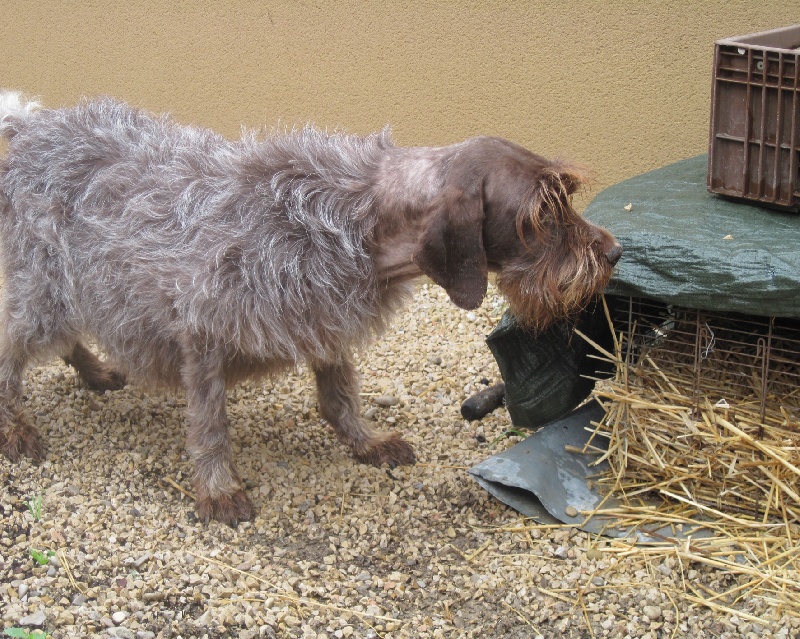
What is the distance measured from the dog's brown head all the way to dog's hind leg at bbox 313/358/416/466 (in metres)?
1.26

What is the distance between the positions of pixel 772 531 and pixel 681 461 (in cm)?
47

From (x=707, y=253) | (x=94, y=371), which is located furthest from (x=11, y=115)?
(x=707, y=253)

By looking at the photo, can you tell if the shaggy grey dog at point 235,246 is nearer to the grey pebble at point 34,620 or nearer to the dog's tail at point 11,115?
the dog's tail at point 11,115

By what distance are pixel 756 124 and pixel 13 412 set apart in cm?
384

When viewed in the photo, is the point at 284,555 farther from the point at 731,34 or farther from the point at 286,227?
the point at 731,34

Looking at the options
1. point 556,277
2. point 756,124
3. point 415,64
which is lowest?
point 556,277

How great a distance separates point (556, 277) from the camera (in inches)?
151

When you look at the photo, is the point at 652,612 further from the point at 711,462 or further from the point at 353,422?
the point at 353,422

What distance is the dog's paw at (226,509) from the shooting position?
4359 mm

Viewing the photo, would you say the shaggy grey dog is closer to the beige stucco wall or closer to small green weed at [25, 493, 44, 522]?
small green weed at [25, 493, 44, 522]

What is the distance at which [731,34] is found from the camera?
546cm

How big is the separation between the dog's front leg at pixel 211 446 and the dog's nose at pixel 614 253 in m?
1.73

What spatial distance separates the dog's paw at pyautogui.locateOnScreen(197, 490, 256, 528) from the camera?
4359mm

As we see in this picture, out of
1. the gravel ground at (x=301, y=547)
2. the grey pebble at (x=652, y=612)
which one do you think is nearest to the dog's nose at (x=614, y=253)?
the gravel ground at (x=301, y=547)
